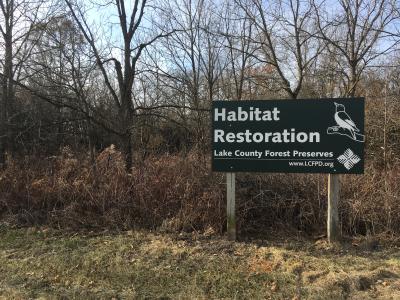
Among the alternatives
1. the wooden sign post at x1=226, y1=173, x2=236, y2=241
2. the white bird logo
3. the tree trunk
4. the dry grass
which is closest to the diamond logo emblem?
the white bird logo

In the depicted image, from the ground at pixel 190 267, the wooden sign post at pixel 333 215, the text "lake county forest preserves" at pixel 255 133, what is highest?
the text "lake county forest preserves" at pixel 255 133

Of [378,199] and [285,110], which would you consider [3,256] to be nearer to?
[285,110]

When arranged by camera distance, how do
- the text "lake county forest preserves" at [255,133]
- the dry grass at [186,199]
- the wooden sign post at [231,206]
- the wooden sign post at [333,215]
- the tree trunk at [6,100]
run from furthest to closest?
the tree trunk at [6,100]
the dry grass at [186,199]
the wooden sign post at [231,206]
the wooden sign post at [333,215]
the text "lake county forest preserves" at [255,133]

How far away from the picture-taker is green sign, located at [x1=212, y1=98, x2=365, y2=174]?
7.05 m

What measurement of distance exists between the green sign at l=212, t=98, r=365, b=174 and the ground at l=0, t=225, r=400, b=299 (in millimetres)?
1229

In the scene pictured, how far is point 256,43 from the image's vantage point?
59.6ft

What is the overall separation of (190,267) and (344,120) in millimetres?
3112

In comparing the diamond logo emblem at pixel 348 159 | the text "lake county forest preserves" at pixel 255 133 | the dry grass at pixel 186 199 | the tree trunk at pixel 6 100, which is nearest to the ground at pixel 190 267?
the dry grass at pixel 186 199

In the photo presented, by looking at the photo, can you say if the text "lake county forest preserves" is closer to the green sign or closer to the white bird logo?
the green sign

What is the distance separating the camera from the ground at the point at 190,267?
5.45m

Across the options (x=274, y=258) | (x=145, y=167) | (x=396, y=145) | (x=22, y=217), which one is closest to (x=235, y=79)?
(x=396, y=145)

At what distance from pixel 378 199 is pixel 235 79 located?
1252 cm

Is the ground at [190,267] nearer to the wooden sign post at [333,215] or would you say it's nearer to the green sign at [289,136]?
the wooden sign post at [333,215]

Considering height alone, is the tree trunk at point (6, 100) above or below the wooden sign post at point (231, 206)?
above
